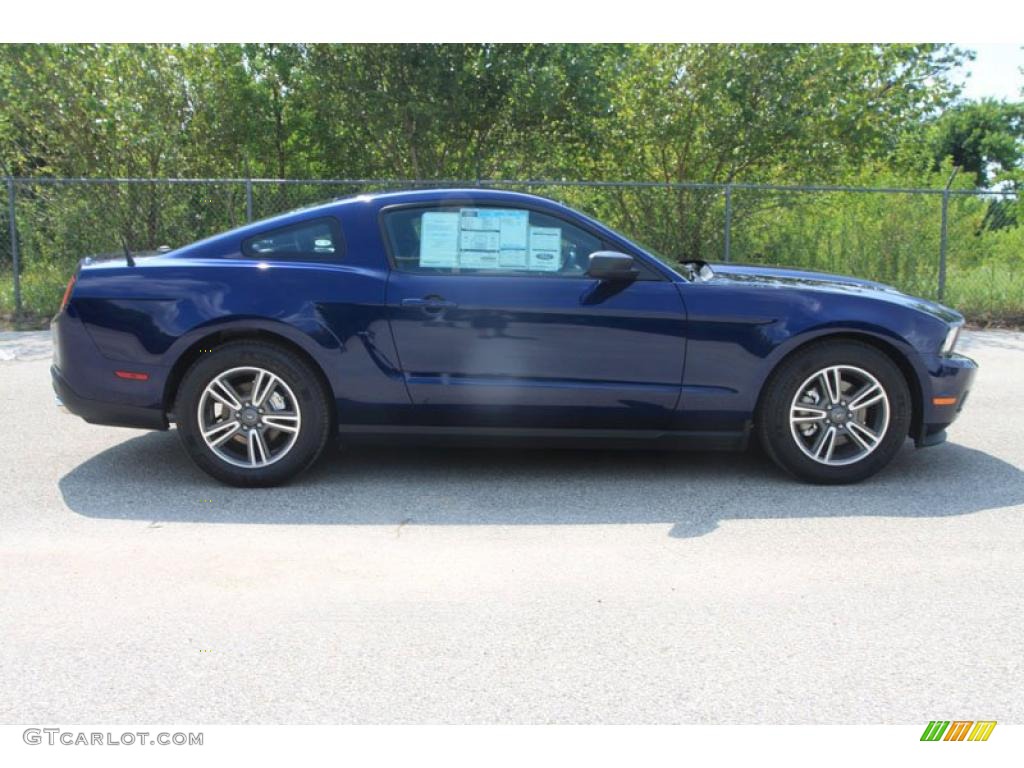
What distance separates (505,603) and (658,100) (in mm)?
11332

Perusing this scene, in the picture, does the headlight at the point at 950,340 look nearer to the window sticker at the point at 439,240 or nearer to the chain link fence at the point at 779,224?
the window sticker at the point at 439,240

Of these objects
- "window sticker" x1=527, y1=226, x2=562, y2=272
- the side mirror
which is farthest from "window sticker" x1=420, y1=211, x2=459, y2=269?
the side mirror

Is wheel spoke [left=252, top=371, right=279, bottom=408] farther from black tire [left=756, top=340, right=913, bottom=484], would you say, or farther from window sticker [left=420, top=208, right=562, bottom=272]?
black tire [left=756, top=340, right=913, bottom=484]

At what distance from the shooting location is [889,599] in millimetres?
3674

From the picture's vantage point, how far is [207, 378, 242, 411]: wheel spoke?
5.07 meters

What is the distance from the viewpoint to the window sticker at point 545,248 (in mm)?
5184

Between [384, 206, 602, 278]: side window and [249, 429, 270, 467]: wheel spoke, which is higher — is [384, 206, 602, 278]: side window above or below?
above

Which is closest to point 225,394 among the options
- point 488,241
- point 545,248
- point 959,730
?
point 488,241

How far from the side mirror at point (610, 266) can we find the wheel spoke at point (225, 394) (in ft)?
6.30

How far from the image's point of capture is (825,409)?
5184 mm

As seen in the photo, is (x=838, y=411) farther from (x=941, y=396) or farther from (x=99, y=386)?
(x=99, y=386)

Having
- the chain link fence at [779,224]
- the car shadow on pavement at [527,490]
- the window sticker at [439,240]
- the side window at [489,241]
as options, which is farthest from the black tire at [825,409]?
the chain link fence at [779,224]

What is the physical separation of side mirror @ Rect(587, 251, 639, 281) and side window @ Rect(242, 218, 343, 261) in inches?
52.2

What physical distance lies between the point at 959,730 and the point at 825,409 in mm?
2598
